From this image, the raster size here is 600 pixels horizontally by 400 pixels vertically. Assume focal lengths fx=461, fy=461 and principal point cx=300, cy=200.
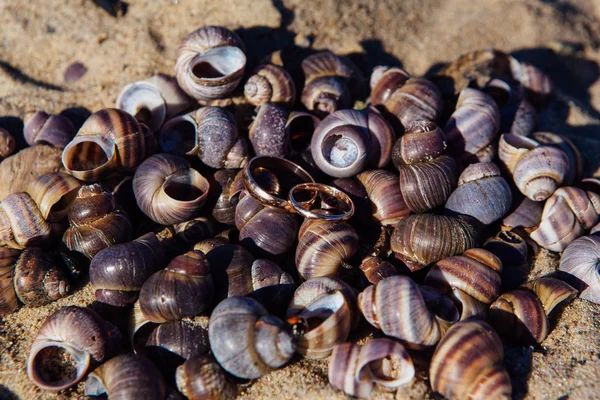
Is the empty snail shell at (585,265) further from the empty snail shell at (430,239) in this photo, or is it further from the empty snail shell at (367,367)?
the empty snail shell at (367,367)

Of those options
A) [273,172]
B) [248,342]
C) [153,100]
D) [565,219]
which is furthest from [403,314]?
[153,100]

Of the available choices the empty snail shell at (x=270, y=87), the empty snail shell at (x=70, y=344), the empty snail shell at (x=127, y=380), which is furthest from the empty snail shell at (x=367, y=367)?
the empty snail shell at (x=270, y=87)

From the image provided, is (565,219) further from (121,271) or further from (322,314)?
(121,271)

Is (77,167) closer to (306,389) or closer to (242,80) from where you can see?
(242,80)

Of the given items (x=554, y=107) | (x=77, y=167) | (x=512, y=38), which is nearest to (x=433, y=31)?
(x=512, y=38)

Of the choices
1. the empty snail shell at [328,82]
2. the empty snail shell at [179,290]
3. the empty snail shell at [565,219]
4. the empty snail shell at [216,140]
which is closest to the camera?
the empty snail shell at [179,290]

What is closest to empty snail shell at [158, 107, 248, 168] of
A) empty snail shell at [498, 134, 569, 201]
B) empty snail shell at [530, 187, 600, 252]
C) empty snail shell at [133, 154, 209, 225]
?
empty snail shell at [133, 154, 209, 225]
